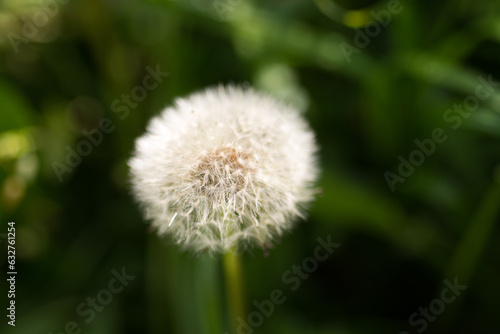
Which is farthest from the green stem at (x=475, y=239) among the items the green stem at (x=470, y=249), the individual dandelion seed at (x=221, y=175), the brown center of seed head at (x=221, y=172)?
the brown center of seed head at (x=221, y=172)

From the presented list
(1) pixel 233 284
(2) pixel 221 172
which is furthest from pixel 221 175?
(1) pixel 233 284

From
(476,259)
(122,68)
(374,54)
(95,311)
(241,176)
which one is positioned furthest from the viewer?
(122,68)

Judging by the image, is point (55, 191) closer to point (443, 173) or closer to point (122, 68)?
point (122, 68)

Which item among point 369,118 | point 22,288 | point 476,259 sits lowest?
point 476,259

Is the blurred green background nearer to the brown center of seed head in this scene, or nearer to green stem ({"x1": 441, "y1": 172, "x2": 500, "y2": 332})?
green stem ({"x1": 441, "y1": 172, "x2": 500, "y2": 332})

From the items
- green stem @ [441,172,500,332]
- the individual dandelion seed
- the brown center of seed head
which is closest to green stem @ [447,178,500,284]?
green stem @ [441,172,500,332]

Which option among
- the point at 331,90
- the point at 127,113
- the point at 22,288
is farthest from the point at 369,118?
the point at 22,288

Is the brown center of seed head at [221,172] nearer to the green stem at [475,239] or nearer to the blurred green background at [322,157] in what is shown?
the blurred green background at [322,157]
